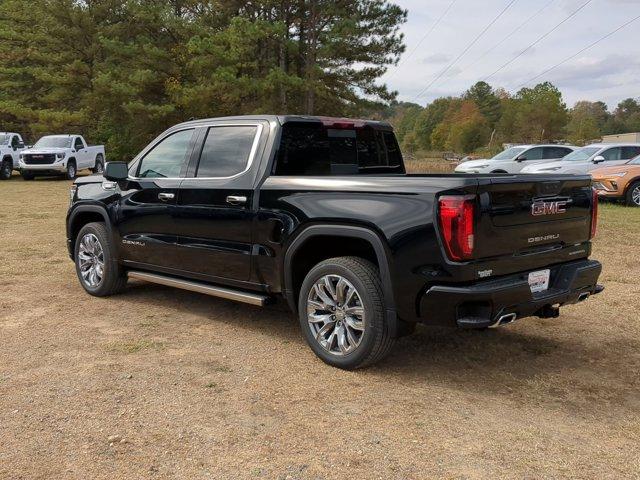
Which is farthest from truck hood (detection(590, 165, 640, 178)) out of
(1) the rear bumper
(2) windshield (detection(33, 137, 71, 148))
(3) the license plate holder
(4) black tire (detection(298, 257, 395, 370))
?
(2) windshield (detection(33, 137, 71, 148))

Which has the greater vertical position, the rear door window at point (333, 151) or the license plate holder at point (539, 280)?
the rear door window at point (333, 151)

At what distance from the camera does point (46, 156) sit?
24266mm

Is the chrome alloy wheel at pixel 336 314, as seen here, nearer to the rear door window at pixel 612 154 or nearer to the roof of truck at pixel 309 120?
the roof of truck at pixel 309 120

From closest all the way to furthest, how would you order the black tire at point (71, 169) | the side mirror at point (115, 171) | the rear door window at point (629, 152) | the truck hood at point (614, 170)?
1. the side mirror at point (115, 171)
2. the truck hood at point (614, 170)
3. the rear door window at point (629, 152)
4. the black tire at point (71, 169)

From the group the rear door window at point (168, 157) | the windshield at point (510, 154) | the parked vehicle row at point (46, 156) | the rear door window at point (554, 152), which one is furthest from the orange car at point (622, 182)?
the parked vehicle row at point (46, 156)

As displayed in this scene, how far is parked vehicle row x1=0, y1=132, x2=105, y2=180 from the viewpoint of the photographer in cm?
2427

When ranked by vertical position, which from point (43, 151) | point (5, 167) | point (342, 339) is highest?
point (43, 151)

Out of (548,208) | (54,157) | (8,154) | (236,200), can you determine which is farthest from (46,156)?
(548,208)

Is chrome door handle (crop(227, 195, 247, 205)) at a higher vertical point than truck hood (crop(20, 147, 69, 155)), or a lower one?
lower

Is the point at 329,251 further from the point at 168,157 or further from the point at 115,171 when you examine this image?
the point at 115,171

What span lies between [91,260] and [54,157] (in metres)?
20.1

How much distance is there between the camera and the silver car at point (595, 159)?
16016 millimetres

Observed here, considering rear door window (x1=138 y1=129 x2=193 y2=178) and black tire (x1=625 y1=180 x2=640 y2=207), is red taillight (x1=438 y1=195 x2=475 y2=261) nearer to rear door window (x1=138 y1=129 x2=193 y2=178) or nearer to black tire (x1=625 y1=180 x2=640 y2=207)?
rear door window (x1=138 y1=129 x2=193 y2=178)

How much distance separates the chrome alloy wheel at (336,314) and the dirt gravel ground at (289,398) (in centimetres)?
20
